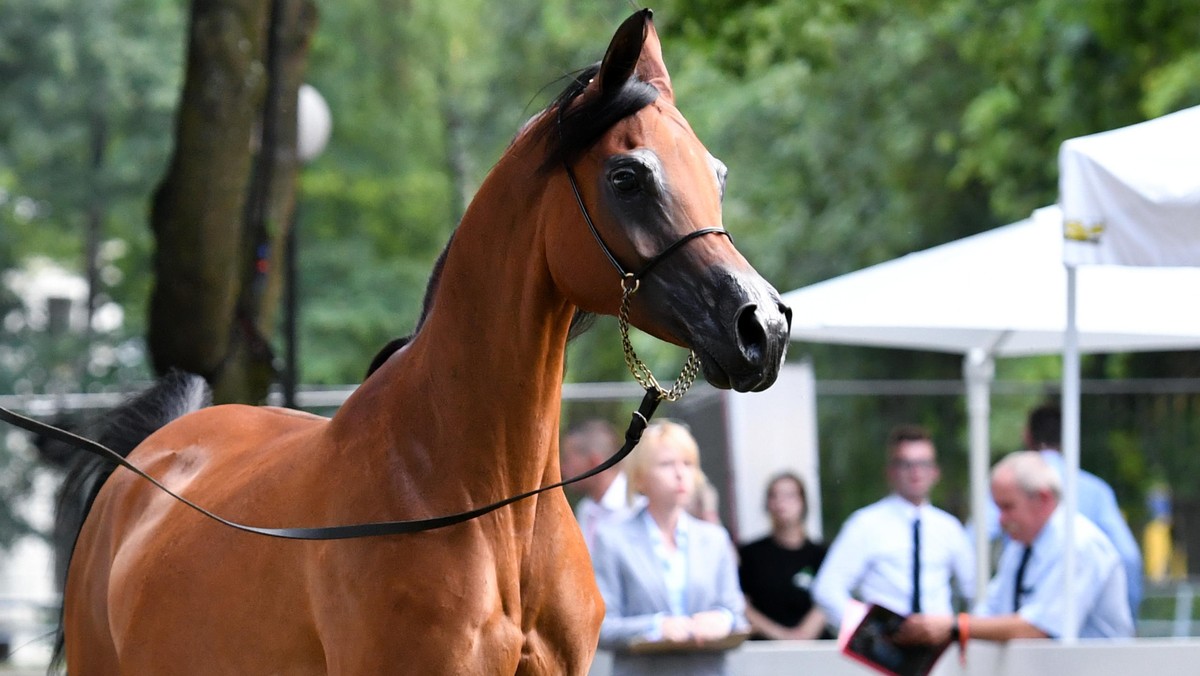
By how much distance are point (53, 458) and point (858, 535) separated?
3.55 m

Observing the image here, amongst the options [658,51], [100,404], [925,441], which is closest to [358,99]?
[100,404]

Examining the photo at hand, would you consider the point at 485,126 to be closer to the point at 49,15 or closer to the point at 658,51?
the point at 49,15

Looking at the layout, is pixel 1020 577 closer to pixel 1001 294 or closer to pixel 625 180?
pixel 1001 294

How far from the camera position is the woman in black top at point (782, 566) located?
775 centimetres

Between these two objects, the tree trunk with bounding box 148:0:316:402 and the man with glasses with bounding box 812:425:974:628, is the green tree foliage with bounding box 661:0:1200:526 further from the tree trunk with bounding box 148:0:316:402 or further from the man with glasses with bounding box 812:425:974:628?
the tree trunk with bounding box 148:0:316:402

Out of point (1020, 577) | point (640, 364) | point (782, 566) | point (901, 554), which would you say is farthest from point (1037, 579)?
point (640, 364)

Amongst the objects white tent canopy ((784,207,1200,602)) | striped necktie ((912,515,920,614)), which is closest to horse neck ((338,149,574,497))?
striped necktie ((912,515,920,614))

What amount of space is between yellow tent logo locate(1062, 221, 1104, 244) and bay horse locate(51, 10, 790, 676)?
2747 mm

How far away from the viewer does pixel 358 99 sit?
22.0 meters

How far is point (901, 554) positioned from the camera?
7215mm

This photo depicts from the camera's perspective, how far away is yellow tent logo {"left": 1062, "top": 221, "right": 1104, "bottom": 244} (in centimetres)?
555

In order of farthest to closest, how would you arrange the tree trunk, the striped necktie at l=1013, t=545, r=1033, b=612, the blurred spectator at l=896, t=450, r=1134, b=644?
the tree trunk, the striped necktie at l=1013, t=545, r=1033, b=612, the blurred spectator at l=896, t=450, r=1134, b=644

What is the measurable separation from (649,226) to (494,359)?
474 millimetres

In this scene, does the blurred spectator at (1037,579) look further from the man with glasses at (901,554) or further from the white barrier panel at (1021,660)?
the man with glasses at (901,554)
